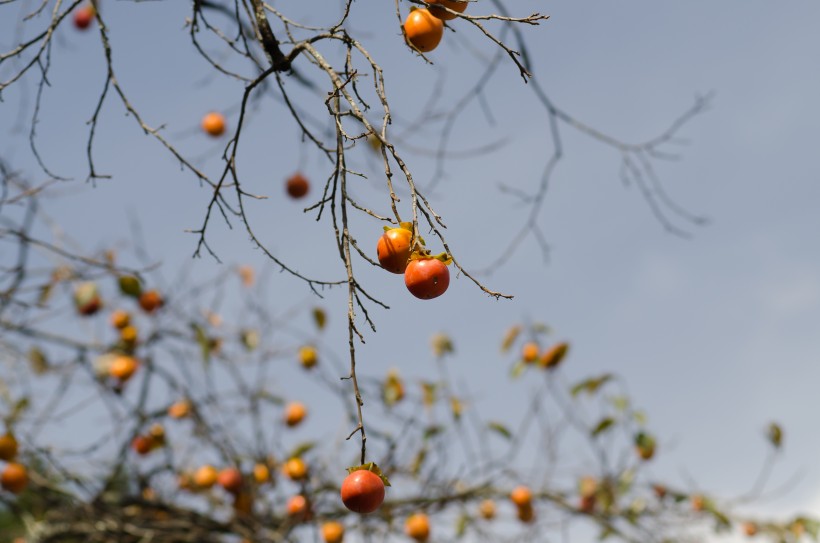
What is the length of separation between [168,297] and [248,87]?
2.77 m

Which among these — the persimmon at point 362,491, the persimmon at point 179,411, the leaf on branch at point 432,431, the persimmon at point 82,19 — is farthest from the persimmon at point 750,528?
the persimmon at point 82,19

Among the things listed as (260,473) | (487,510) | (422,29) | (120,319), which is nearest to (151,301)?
(120,319)

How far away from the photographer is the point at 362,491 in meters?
1.09

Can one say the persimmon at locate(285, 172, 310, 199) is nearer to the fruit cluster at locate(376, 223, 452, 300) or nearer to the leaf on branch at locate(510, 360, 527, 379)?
the leaf on branch at locate(510, 360, 527, 379)

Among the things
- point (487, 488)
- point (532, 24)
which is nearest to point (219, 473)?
point (487, 488)

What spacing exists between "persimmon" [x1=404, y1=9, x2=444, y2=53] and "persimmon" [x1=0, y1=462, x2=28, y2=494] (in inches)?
108

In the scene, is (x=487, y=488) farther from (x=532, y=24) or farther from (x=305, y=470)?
(x=532, y=24)

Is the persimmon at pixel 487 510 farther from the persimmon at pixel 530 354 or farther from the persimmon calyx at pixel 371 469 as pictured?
the persimmon calyx at pixel 371 469

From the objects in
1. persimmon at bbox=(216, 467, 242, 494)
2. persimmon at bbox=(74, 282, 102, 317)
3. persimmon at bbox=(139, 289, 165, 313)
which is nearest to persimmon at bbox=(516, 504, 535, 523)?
persimmon at bbox=(216, 467, 242, 494)

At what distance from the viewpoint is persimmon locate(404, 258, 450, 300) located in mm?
1117

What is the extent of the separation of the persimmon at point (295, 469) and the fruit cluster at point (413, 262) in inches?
85.0

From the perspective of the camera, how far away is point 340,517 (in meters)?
3.47

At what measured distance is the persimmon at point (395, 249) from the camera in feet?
3.90

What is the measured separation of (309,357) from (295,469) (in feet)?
2.34
